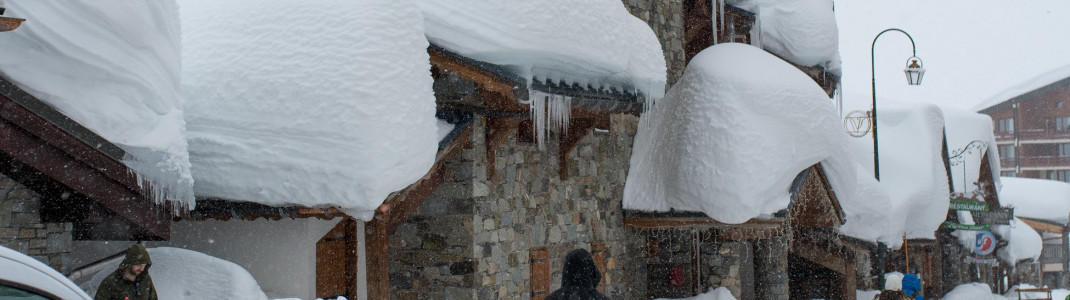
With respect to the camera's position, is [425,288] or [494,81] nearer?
[494,81]

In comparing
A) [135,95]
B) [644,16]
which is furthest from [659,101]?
[135,95]

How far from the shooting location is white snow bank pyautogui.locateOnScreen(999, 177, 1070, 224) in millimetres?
38219

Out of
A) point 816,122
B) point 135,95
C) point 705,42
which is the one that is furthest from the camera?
point 705,42

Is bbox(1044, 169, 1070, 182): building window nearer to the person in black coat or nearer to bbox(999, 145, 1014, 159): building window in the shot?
bbox(999, 145, 1014, 159): building window

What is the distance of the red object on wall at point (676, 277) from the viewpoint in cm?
1614

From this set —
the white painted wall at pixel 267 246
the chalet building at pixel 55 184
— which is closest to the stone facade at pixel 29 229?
the chalet building at pixel 55 184

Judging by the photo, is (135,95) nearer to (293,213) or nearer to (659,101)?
(293,213)

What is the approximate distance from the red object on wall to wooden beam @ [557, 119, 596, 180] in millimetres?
3425

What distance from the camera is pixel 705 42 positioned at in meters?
16.3

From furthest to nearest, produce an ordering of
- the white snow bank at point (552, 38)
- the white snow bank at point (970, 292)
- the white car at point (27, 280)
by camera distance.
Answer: the white snow bank at point (970, 292) → the white snow bank at point (552, 38) → the white car at point (27, 280)

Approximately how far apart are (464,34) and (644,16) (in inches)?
209

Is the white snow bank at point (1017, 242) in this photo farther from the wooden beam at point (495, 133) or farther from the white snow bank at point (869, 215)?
the wooden beam at point (495, 133)

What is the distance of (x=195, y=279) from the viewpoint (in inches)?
338

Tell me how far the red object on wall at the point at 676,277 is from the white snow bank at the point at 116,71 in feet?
28.1
